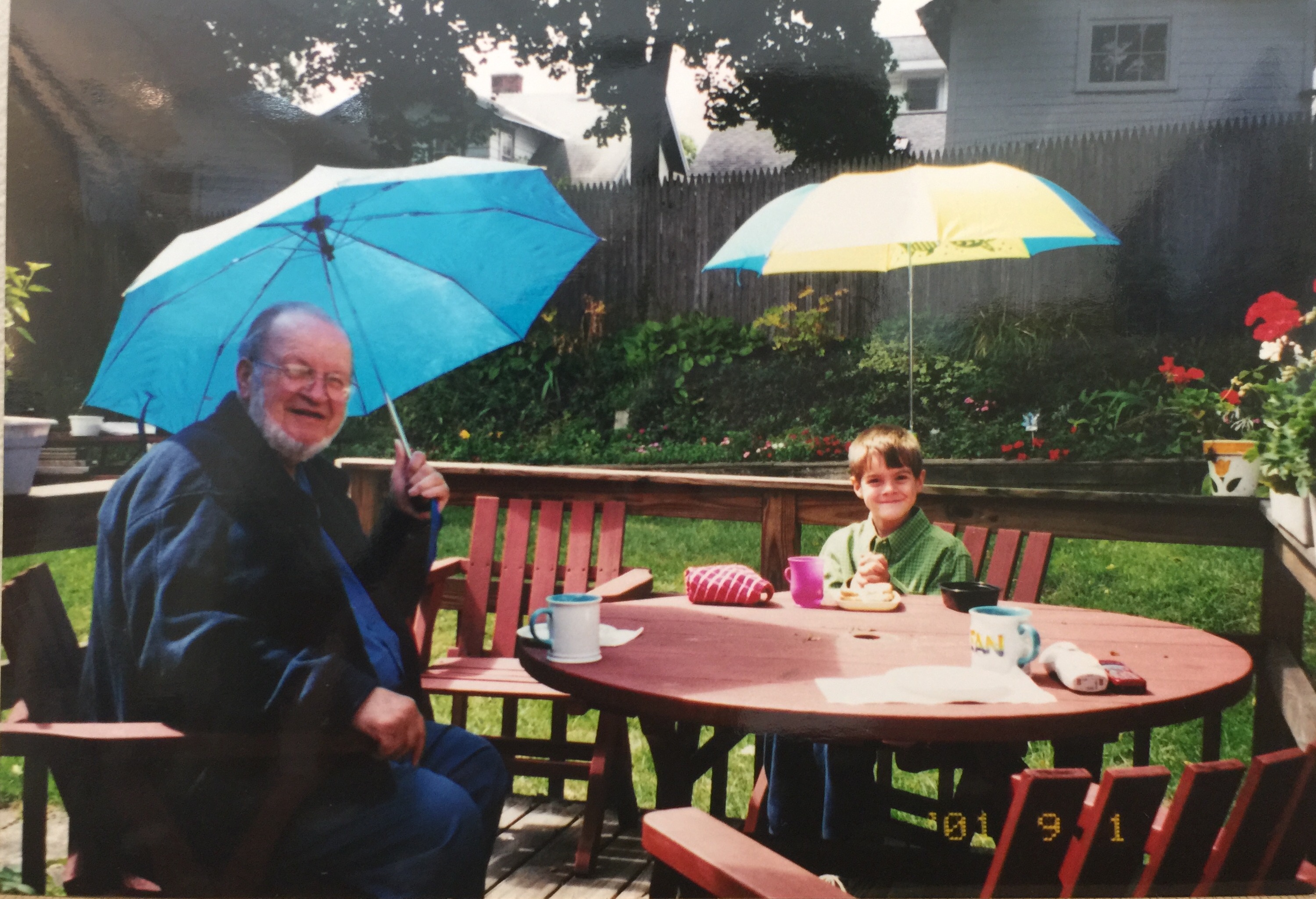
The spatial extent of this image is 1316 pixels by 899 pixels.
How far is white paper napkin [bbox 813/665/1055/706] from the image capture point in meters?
1.55

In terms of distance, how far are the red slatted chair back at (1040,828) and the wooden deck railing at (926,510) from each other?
1073mm

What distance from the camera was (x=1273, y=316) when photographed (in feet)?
6.80

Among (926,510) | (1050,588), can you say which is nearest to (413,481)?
(926,510)

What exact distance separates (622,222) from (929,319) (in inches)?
29.5

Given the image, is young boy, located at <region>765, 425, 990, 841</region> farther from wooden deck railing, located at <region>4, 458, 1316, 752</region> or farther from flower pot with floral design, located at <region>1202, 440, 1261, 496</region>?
flower pot with floral design, located at <region>1202, 440, 1261, 496</region>

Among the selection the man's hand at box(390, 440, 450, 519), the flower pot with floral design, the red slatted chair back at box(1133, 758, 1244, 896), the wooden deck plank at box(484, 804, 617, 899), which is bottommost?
the wooden deck plank at box(484, 804, 617, 899)

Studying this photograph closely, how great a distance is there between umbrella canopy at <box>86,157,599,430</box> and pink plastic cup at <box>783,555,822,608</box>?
86 centimetres

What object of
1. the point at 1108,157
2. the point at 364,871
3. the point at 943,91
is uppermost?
the point at 943,91

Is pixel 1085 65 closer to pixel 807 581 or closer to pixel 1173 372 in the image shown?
pixel 1173 372

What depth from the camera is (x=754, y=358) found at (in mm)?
2336

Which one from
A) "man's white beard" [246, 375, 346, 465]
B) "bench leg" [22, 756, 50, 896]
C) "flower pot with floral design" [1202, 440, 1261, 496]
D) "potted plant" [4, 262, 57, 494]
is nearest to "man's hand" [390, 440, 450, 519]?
"man's white beard" [246, 375, 346, 465]

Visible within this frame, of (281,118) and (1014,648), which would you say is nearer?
(1014,648)

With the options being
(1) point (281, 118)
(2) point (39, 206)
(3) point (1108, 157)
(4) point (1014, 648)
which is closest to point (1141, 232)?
(3) point (1108, 157)

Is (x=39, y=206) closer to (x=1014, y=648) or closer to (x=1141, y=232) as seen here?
(x=1014, y=648)
